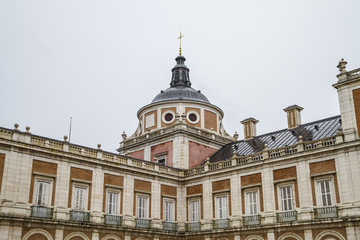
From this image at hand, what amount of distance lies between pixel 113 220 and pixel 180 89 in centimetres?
1606

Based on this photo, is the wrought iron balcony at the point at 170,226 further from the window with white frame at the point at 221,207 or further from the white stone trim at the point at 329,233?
the white stone trim at the point at 329,233

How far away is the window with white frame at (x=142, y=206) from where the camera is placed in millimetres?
29328

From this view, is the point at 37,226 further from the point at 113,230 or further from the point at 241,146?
the point at 241,146

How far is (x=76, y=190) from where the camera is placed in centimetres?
2622

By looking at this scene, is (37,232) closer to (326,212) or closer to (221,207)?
(221,207)

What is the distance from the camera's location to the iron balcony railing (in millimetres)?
23797

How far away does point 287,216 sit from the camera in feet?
85.6

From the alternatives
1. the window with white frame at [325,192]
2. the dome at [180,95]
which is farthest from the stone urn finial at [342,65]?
the dome at [180,95]

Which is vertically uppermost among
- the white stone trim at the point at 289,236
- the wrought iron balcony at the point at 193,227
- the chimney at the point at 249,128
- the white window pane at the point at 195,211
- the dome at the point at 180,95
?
the dome at the point at 180,95

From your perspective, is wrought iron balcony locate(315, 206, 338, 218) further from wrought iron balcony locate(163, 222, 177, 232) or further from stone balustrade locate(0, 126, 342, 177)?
wrought iron balcony locate(163, 222, 177, 232)

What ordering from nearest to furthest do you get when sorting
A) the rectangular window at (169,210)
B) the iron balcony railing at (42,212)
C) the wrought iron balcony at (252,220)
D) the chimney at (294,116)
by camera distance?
the iron balcony railing at (42,212) → the wrought iron balcony at (252,220) → the rectangular window at (169,210) → the chimney at (294,116)

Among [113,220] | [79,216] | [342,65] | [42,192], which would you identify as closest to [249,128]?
[342,65]

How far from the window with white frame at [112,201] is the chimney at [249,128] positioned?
1262cm

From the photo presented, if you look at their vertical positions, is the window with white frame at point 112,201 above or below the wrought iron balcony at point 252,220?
above
